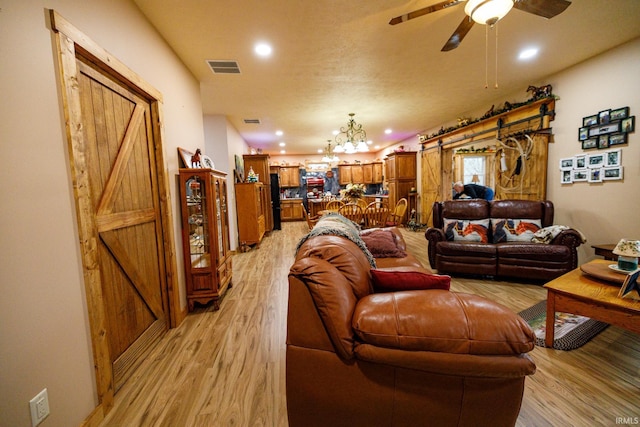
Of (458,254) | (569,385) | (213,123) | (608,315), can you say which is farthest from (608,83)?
(213,123)

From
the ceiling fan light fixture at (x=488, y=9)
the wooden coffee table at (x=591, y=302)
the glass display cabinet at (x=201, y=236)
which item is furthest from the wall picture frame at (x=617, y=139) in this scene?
the glass display cabinet at (x=201, y=236)

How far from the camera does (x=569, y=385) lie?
60.1 inches

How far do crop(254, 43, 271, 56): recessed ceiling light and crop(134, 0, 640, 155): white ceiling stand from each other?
0.07 meters

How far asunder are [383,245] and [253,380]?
1.78 metres

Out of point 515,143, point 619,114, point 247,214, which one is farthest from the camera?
point 247,214

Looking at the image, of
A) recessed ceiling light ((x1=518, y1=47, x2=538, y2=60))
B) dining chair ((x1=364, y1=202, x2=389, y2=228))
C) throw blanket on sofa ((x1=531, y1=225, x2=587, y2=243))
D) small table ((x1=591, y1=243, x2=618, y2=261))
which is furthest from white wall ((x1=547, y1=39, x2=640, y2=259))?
dining chair ((x1=364, y1=202, x2=389, y2=228))

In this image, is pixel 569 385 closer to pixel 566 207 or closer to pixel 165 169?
pixel 566 207

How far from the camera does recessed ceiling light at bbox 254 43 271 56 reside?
2564 mm

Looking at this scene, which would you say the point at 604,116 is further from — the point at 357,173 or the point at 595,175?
the point at 357,173

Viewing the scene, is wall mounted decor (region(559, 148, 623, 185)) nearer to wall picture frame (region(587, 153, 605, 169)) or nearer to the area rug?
wall picture frame (region(587, 153, 605, 169))

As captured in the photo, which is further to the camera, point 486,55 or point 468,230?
point 468,230

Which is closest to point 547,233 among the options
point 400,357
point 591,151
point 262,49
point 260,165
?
point 591,151

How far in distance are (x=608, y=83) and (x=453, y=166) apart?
3.02 meters

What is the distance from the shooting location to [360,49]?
106 inches
